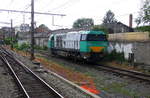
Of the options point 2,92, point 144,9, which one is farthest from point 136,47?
point 2,92

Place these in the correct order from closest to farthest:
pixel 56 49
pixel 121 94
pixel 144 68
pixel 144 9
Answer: pixel 121 94 < pixel 144 9 < pixel 144 68 < pixel 56 49

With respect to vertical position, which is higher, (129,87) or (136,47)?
(136,47)

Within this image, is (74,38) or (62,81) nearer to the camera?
(62,81)

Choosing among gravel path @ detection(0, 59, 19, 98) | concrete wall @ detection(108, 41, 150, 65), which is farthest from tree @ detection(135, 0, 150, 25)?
gravel path @ detection(0, 59, 19, 98)

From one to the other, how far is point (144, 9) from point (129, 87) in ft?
23.5

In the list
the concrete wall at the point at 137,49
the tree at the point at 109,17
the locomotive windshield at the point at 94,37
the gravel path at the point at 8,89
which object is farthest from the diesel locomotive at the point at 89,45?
the tree at the point at 109,17

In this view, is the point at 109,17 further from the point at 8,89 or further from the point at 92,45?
the point at 8,89

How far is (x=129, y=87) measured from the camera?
1244 centimetres

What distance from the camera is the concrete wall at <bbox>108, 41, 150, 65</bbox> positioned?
19897 millimetres

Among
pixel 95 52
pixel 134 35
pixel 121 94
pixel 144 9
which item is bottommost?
pixel 121 94

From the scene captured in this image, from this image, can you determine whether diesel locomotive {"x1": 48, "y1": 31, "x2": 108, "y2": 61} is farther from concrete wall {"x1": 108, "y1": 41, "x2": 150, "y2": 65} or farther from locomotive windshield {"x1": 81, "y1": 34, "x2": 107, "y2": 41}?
concrete wall {"x1": 108, "y1": 41, "x2": 150, "y2": 65}

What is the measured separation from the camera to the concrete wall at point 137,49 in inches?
783

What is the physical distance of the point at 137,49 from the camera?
21.1 m

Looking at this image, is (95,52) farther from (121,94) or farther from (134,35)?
(121,94)
